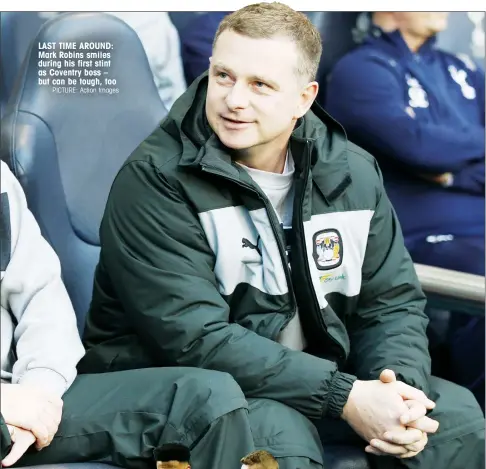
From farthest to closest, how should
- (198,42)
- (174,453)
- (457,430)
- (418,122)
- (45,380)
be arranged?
(418,122) → (198,42) → (457,430) → (45,380) → (174,453)

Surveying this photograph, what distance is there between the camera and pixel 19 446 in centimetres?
134

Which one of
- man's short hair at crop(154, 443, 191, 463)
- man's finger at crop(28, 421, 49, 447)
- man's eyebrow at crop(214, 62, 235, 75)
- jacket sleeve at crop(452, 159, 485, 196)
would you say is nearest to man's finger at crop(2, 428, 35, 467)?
man's finger at crop(28, 421, 49, 447)

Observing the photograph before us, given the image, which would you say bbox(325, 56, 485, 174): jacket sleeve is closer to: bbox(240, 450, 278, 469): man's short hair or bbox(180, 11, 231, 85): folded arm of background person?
bbox(180, 11, 231, 85): folded arm of background person

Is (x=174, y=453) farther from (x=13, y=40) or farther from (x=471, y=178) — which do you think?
(x=471, y=178)

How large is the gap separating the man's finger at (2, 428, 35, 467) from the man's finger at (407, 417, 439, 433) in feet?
1.88

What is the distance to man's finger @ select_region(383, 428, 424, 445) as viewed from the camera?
144 centimetres

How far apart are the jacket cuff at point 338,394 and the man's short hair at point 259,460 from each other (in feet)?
0.55

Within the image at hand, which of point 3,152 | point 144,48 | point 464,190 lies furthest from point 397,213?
point 3,152

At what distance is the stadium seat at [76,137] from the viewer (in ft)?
5.17

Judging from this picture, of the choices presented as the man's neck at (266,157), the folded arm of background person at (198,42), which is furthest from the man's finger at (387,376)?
the folded arm of background person at (198,42)

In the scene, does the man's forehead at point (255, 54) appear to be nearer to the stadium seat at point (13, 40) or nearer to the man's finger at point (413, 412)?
the stadium seat at point (13, 40)

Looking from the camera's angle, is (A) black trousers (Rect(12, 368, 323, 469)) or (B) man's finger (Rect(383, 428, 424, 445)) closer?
(A) black trousers (Rect(12, 368, 323, 469))

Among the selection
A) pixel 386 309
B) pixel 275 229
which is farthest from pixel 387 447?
pixel 275 229

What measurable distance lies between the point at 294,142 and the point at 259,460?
524mm
